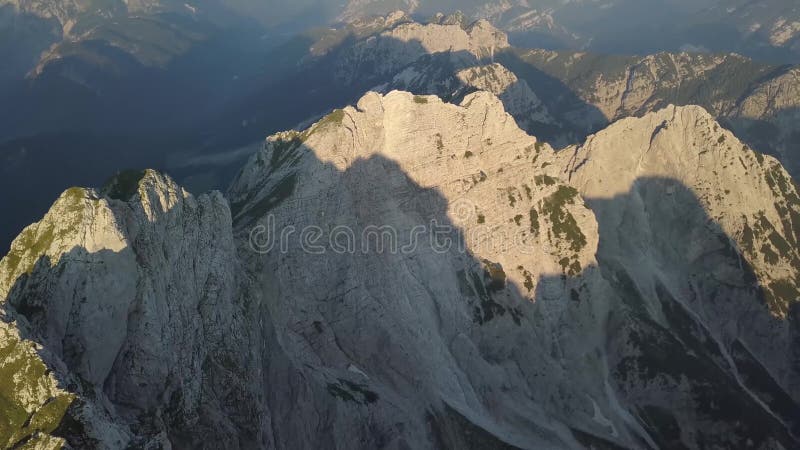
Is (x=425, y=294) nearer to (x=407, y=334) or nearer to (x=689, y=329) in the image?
(x=407, y=334)

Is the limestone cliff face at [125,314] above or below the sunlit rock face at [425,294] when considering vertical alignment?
above

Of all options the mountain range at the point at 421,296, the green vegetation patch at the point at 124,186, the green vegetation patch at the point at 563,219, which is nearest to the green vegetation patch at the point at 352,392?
the mountain range at the point at 421,296

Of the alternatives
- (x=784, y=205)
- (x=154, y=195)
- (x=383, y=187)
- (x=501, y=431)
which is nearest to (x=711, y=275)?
(x=784, y=205)

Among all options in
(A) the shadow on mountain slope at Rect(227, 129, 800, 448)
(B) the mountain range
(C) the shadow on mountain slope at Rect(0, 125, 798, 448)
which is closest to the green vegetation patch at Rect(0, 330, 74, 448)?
(B) the mountain range

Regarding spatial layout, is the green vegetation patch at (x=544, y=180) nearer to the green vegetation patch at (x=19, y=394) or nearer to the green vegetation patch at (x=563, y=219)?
the green vegetation patch at (x=563, y=219)

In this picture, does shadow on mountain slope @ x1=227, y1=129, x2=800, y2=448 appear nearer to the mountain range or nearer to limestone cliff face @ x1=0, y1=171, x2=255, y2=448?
the mountain range

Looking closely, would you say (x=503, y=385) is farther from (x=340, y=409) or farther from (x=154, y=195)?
(x=154, y=195)

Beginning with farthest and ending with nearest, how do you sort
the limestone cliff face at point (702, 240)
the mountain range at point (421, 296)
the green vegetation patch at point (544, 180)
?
1. the limestone cliff face at point (702, 240)
2. the green vegetation patch at point (544, 180)
3. the mountain range at point (421, 296)

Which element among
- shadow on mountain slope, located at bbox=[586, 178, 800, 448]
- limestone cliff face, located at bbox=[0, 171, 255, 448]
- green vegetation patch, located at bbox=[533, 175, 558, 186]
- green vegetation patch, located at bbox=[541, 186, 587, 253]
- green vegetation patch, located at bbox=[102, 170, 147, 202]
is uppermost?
green vegetation patch, located at bbox=[102, 170, 147, 202]
